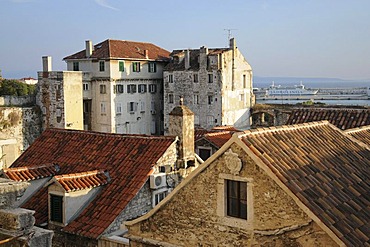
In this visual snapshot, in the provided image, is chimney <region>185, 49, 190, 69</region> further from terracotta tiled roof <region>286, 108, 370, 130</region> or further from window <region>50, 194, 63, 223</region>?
window <region>50, 194, 63, 223</region>

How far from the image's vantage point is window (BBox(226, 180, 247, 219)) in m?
9.35

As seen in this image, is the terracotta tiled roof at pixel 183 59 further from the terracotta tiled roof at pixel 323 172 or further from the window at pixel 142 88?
the terracotta tiled roof at pixel 323 172

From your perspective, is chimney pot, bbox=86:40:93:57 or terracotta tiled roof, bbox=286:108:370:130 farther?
chimney pot, bbox=86:40:93:57

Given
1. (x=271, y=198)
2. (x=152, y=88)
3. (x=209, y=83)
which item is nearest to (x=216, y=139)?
(x=271, y=198)

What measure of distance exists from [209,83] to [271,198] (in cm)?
4211

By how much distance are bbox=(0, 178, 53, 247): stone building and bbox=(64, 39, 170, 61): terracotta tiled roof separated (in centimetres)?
4351

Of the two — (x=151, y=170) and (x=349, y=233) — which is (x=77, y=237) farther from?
(x=349, y=233)

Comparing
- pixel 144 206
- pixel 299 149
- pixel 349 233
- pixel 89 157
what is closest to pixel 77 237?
pixel 144 206

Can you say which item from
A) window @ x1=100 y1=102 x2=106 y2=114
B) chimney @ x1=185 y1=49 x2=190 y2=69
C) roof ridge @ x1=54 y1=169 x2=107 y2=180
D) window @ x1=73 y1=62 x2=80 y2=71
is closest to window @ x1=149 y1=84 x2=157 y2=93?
chimney @ x1=185 y1=49 x2=190 y2=69

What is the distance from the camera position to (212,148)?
73.8ft

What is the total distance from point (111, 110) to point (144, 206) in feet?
118

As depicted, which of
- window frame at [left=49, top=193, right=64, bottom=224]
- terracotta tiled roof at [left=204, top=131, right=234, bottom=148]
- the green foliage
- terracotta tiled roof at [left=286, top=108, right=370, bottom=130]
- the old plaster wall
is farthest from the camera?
the green foliage

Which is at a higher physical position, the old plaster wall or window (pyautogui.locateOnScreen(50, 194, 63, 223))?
the old plaster wall

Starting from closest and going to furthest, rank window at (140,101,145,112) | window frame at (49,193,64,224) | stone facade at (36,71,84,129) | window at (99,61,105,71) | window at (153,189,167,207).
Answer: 1. window frame at (49,193,64,224)
2. window at (153,189,167,207)
3. stone facade at (36,71,84,129)
4. window at (99,61,105,71)
5. window at (140,101,145,112)
